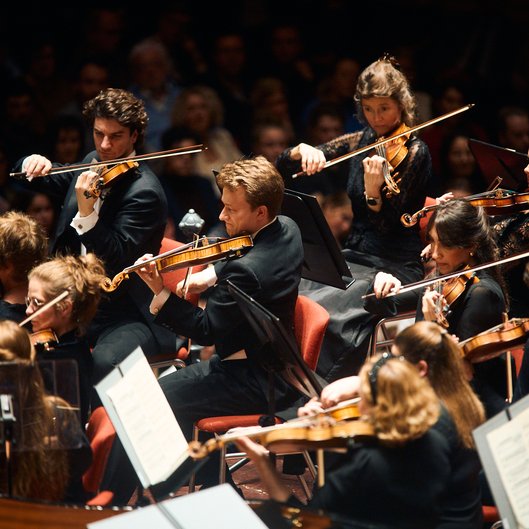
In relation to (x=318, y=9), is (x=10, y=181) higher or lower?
lower

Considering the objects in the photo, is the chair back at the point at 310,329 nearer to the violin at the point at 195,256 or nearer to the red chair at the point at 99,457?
the violin at the point at 195,256

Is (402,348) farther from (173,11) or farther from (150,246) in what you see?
(173,11)

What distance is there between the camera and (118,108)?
423 cm

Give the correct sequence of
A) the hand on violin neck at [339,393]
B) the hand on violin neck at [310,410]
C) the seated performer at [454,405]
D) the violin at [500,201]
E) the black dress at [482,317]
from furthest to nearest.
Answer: the violin at [500,201]
the black dress at [482,317]
the hand on violin neck at [339,393]
the hand on violin neck at [310,410]
the seated performer at [454,405]

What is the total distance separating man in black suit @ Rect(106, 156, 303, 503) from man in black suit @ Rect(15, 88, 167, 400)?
337mm

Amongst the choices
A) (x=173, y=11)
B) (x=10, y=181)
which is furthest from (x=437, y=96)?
(x=10, y=181)

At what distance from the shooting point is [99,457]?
3178mm

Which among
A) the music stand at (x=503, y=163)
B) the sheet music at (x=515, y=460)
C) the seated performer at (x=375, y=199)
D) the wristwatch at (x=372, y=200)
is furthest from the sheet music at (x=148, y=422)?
the music stand at (x=503, y=163)

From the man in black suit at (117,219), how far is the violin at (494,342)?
1.27 metres

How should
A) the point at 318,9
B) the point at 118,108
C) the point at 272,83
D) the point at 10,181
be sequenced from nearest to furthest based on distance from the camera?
the point at 118,108, the point at 10,181, the point at 272,83, the point at 318,9

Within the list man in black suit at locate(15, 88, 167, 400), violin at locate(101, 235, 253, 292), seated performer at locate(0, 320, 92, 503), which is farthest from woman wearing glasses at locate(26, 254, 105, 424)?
man in black suit at locate(15, 88, 167, 400)

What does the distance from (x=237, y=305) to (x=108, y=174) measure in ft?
2.55

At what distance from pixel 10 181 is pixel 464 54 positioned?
3.50 m

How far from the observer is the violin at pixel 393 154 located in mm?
4320
